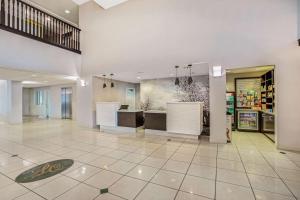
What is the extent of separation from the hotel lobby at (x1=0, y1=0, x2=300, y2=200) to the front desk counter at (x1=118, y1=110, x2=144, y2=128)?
45mm

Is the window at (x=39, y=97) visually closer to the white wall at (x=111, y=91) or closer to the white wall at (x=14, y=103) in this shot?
the white wall at (x=14, y=103)

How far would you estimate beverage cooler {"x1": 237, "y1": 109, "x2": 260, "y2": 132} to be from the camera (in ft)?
18.8

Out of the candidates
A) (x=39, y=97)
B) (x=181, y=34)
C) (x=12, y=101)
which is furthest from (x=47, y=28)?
(x=39, y=97)

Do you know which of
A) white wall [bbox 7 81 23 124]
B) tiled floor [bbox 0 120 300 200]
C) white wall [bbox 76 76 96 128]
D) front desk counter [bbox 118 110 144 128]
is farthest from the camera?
white wall [bbox 7 81 23 124]

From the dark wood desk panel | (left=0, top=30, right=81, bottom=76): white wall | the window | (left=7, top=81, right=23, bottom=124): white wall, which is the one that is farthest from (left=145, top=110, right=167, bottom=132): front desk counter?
the window

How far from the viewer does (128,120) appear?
6.02m

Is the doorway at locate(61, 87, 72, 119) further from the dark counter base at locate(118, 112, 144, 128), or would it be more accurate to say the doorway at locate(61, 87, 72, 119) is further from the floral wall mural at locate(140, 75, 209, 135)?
the dark counter base at locate(118, 112, 144, 128)

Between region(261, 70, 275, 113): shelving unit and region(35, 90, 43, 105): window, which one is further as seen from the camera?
region(35, 90, 43, 105): window

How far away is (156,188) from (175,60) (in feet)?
13.5

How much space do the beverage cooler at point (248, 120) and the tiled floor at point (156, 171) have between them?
5.17ft

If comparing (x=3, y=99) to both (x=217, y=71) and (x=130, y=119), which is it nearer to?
(x=130, y=119)

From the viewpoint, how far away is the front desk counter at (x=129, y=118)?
593cm

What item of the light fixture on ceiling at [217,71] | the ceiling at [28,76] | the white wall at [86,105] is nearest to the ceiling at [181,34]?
the light fixture on ceiling at [217,71]

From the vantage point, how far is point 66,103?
389 inches
